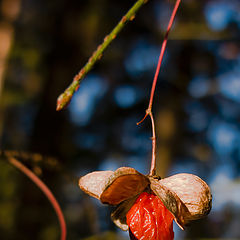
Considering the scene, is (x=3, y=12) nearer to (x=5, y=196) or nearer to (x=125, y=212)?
(x=5, y=196)

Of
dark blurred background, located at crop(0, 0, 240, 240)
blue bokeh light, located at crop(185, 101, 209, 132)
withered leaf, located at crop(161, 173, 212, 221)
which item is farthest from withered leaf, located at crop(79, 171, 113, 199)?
blue bokeh light, located at crop(185, 101, 209, 132)

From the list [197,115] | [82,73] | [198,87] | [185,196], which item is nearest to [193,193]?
[185,196]

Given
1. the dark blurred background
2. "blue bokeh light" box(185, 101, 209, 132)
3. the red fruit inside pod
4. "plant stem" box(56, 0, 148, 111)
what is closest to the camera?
"plant stem" box(56, 0, 148, 111)

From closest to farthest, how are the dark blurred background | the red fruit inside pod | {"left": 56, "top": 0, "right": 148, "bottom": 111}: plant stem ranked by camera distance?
{"left": 56, "top": 0, "right": 148, "bottom": 111}: plant stem < the red fruit inside pod < the dark blurred background

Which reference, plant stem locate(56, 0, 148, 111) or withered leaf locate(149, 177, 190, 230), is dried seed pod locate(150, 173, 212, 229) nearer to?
withered leaf locate(149, 177, 190, 230)

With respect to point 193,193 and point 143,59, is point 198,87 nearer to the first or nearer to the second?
point 143,59

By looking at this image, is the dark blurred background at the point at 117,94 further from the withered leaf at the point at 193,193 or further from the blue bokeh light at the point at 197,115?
the withered leaf at the point at 193,193

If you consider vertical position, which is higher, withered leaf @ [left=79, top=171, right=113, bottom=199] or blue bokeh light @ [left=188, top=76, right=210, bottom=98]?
blue bokeh light @ [left=188, top=76, right=210, bottom=98]
